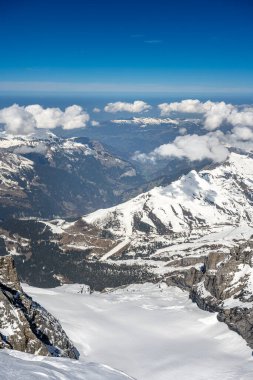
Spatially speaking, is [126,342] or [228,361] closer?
[228,361]

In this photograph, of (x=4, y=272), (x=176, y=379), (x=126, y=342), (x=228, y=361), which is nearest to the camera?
(x=4, y=272)

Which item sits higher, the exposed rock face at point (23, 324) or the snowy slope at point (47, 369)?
the snowy slope at point (47, 369)

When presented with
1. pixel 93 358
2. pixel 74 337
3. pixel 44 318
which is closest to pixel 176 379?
pixel 93 358

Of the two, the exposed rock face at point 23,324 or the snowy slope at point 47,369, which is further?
the exposed rock face at point 23,324

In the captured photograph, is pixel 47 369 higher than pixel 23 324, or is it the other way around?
pixel 47 369

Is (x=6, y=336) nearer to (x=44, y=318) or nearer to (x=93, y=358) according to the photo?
(x=44, y=318)

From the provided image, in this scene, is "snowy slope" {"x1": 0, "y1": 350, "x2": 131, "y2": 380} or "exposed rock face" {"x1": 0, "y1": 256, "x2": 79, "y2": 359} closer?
"snowy slope" {"x1": 0, "y1": 350, "x2": 131, "y2": 380}

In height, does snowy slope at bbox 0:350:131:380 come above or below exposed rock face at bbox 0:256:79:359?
above

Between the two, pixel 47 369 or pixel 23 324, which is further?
pixel 23 324
